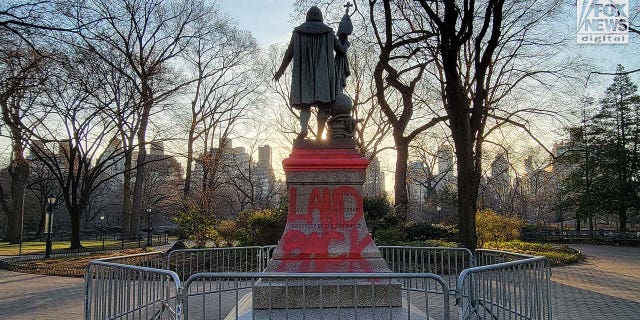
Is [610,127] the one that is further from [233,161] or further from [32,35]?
[32,35]

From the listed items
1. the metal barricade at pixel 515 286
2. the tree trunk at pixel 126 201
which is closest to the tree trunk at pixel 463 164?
the metal barricade at pixel 515 286

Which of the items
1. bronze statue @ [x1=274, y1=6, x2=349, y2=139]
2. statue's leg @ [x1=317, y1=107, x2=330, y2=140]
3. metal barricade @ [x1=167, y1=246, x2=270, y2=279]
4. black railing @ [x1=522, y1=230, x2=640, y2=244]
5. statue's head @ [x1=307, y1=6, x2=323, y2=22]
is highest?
statue's head @ [x1=307, y1=6, x2=323, y2=22]

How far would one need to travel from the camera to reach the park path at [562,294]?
9.05 m

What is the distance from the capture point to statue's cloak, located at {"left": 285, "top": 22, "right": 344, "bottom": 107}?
7895 millimetres

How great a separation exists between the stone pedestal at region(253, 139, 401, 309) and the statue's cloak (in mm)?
981

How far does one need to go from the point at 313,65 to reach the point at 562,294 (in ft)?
27.1

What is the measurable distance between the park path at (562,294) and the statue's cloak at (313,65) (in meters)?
5.51

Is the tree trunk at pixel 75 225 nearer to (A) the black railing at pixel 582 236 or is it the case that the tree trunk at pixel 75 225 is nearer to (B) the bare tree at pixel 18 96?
(B) the bare tree at pixel 18 96

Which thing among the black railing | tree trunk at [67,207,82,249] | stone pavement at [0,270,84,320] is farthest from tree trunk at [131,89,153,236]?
the black railing

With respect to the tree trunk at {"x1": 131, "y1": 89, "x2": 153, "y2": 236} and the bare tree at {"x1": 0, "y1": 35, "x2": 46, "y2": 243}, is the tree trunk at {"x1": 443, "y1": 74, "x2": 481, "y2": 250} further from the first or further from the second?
the tree trunk at {"x1": 131, "y1": 89, "x2": 153, "y2": 236}

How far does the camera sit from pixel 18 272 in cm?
1698

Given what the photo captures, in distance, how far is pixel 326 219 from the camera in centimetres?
721

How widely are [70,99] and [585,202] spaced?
3586 centimetres

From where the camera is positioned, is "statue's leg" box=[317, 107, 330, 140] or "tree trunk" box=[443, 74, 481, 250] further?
"tree trunk" box=[443, 74, 481, 250]
